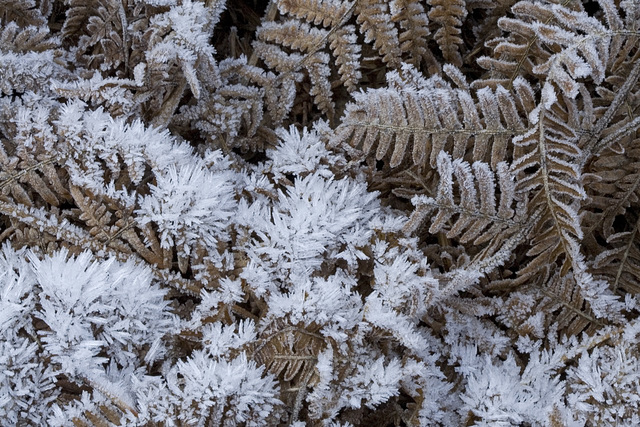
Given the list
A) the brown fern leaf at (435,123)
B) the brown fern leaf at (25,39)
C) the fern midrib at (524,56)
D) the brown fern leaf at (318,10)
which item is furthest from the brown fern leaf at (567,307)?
the brown fern leaf at (25,39)

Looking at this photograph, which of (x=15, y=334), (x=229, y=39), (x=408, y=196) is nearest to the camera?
(x=15, y=334)

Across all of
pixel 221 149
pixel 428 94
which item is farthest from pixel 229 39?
pixel 428 94

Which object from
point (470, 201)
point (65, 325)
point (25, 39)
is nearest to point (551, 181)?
point (470, 201)

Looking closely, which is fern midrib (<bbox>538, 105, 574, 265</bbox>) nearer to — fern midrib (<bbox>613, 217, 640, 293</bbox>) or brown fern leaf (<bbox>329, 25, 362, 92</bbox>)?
fern midrib (<bbox>613, 217, 640, 293</bbox>)

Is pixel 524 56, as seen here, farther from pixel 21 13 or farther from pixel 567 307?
pixel 21 13

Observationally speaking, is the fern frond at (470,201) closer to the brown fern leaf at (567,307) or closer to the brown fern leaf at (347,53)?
the brown fern leaf at (567,307)

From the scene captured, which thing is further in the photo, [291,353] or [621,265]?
[621,265]

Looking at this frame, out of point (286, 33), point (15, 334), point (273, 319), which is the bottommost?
point (273, 319)

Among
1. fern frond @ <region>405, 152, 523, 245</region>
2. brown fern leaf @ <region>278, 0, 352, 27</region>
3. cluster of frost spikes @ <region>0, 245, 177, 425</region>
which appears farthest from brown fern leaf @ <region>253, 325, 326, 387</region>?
brown fern leaf @ <region>278, 0, 352, 27</region>

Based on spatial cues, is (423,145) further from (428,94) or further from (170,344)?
(170,344)
